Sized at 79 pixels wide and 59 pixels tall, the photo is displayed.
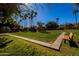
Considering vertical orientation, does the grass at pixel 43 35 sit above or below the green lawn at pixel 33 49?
above

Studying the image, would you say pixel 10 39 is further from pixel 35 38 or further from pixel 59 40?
pixel 59 40

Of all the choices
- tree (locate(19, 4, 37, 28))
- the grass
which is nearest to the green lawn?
the grass

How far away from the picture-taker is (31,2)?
178 centimetres

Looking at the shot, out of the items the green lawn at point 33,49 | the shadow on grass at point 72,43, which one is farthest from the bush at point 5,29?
the shadow on grass at point 72,43

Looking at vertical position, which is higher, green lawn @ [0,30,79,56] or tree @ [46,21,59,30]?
tree @ [46,21,59,30]

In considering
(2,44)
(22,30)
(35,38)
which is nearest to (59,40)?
(35,38)

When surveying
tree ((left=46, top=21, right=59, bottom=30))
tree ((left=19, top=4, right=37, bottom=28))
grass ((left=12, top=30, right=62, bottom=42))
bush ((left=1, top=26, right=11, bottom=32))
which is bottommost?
grass ((left=12, top=30, right=62, bottom=42))

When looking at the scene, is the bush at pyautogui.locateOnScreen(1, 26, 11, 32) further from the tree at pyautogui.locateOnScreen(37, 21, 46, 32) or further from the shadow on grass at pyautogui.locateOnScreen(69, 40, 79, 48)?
the shadow on grass at pyautogui.locateOnScreen(69, 40, 79, 48)

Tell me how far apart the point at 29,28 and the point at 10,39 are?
7.7 inches

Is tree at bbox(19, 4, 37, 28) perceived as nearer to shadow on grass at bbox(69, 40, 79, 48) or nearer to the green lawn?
the green lawn

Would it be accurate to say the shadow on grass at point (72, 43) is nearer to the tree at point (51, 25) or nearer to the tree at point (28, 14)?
the tree at point (51, 25)

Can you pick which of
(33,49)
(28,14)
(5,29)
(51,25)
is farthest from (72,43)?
(5,29)

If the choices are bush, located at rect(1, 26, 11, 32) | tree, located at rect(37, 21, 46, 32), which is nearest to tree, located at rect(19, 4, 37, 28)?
tree, located at rect(37, 21, 46, 32)

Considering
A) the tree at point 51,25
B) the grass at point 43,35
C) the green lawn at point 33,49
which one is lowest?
the green lawn at point 33,49
